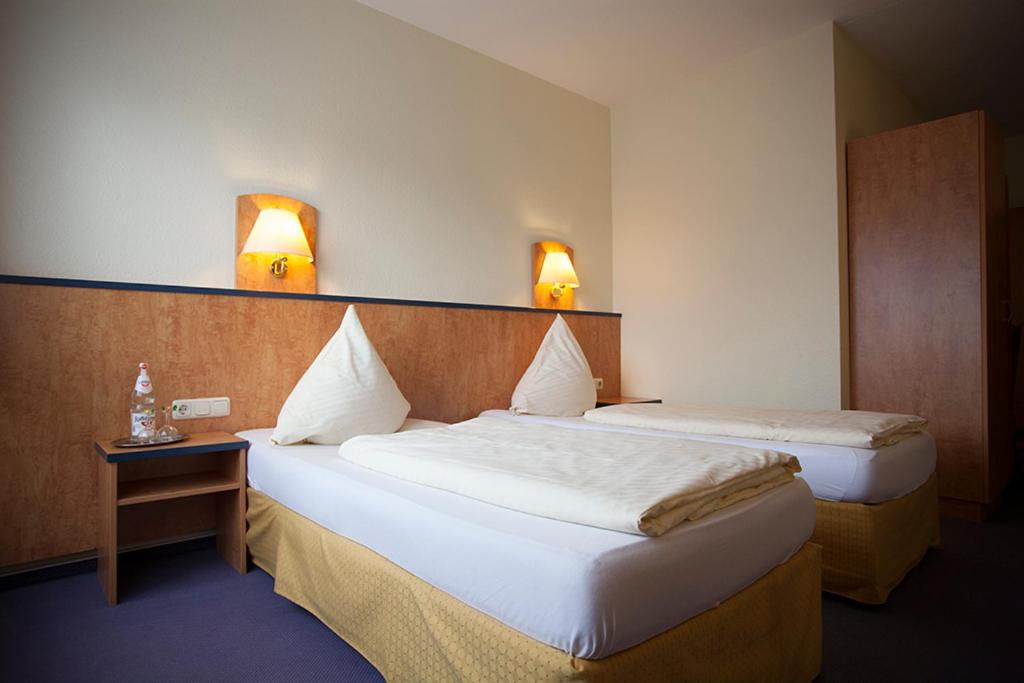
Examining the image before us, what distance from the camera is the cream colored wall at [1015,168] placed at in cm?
510

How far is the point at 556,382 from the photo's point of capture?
3457 mm

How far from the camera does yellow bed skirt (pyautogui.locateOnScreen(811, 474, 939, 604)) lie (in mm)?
1979

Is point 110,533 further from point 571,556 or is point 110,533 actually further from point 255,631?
point 571,556

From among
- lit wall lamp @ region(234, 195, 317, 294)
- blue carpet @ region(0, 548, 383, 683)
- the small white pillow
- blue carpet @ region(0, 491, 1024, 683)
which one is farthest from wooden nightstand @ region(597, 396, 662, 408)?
blue carpet @ region(0, 548, 383, 683)

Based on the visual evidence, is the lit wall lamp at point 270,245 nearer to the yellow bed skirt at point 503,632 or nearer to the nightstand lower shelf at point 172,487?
the nightstand lower shelf at point 172,487

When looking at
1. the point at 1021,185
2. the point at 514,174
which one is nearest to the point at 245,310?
the point at 514,174

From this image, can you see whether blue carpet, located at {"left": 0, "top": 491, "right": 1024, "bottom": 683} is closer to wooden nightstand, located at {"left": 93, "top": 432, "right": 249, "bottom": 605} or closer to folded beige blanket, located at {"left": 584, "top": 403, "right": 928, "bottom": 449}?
wooden nightstand, located at {"left": 93, "top": 432, "right": 249, "bottom": 605}

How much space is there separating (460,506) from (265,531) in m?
1.17

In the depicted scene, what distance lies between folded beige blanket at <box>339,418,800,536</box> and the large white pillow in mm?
326

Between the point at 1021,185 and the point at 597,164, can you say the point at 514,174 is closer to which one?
the point at 597,164

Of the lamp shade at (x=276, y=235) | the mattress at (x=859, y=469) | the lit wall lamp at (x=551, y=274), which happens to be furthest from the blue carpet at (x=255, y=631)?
the lit wall lamp at (x=551, y=274)

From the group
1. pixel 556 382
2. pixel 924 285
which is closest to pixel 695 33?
pixel 924 285

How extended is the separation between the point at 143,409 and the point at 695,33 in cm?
368

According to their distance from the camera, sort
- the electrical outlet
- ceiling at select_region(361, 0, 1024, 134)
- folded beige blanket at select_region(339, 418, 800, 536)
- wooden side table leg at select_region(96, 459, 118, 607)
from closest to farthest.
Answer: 1. folded beige blanket at select_region(339, 418, 800, 536)
2. wooden side table leg at select_region(96, 459, 118, 607)
3. the electrical outlet
4. ceiling at select_region(361, 0, 1024, 134)
